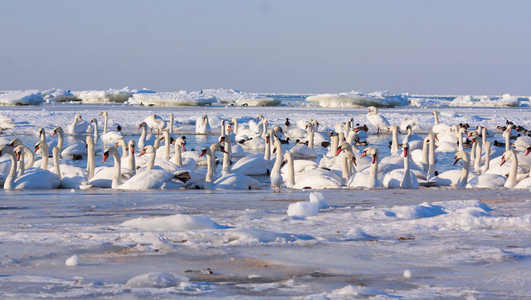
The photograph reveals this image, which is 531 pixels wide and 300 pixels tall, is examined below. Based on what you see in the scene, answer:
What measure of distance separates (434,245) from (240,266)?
4.90 ft

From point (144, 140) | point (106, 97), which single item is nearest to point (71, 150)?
point (144, 140)

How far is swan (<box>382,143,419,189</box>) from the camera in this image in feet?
41.0

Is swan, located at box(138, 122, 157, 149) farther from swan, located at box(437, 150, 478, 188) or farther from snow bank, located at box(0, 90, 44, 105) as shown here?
snow bank, located at box(0, 90, 44, 105)

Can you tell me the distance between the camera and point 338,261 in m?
4.96

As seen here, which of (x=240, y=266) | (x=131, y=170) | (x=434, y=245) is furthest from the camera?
(x=131, y=170)

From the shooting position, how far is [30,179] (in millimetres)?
12461

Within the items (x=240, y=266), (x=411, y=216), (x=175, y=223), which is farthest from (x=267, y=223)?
(x=240, y=266)

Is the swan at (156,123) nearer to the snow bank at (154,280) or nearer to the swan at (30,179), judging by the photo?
the swan at (30,179)

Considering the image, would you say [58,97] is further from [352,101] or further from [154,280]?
[154,280]

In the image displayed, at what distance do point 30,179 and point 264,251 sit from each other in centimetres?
805

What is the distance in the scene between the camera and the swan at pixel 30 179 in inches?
482

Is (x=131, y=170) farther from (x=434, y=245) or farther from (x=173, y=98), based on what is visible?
(x=173, y=98)

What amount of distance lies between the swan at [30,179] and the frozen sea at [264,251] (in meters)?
3.99

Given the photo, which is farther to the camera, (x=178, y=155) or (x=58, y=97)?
(x=58, y=97)
